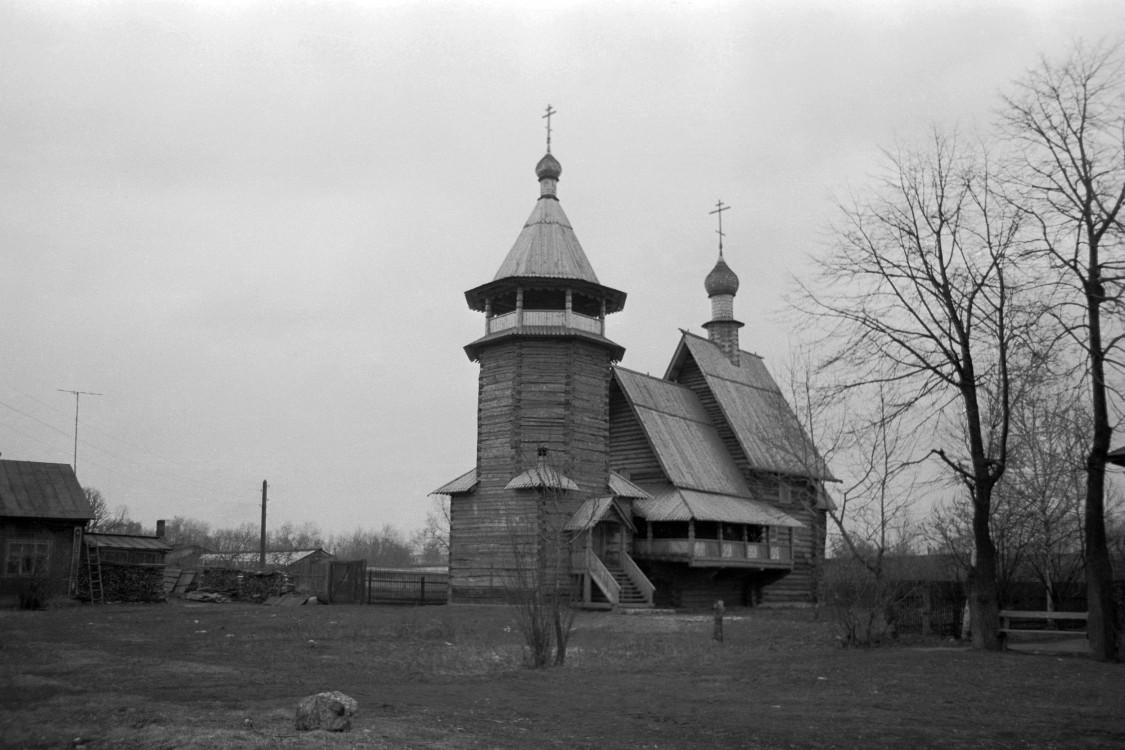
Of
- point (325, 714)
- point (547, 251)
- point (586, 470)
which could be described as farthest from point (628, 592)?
point (325, 714)

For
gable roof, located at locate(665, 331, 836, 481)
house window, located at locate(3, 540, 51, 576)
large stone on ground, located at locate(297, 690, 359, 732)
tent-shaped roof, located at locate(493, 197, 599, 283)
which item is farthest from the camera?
gable roof, located at locate(665, 331, 836, 481)

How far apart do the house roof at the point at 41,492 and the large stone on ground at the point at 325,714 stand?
2926 centimetres

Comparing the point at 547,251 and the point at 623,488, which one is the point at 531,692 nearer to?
the point at 623,488

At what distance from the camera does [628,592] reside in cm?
3173

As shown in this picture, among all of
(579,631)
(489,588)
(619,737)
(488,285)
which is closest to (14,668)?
(619,737)

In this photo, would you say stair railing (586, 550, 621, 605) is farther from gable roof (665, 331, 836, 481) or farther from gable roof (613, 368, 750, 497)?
gable roof (665, 331, 836, 481)

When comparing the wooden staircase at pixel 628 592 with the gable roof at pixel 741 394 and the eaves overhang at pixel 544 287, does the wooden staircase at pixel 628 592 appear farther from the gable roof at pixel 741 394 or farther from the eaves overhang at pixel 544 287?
the eaves overhang at pixel 544 287

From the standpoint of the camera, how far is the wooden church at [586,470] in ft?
105

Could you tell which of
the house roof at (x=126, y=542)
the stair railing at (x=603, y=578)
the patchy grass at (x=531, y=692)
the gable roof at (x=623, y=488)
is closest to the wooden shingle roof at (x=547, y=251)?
the gable roof at (x=623, y=488)

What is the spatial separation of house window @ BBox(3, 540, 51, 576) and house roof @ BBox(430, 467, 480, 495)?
13264 mm

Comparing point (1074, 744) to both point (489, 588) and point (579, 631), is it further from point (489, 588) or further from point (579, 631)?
point (489, 588)

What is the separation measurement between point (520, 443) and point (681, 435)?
7675mm

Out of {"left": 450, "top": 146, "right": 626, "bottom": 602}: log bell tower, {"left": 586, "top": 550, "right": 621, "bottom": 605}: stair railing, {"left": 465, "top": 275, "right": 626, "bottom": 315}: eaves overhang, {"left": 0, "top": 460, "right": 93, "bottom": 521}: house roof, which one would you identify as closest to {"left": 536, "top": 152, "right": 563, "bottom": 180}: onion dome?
{"left": 450, "top": 146, "right": 626, "bottom": 602}: log bell tower

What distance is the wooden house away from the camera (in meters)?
32.8
